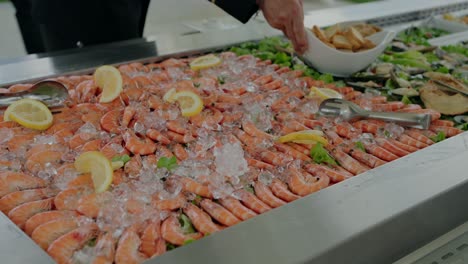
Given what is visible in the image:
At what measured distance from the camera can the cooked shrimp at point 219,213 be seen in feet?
4.94

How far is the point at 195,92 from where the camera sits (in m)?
2.40

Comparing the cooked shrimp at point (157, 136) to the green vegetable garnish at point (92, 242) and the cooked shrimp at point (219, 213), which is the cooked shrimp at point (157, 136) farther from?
the green vegetable garnish at point (92, 242)

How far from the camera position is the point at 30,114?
6.79 feet

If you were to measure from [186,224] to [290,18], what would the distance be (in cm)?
158

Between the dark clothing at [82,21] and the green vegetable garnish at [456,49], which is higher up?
the dark clothing at [82,21]

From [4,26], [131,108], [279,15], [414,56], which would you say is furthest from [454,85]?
[4,26]

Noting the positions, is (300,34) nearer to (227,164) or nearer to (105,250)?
(227,164)

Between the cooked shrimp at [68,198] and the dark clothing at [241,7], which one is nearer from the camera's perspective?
the cooked shrimp at [68,198]

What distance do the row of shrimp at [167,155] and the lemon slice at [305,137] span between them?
0.03 meters

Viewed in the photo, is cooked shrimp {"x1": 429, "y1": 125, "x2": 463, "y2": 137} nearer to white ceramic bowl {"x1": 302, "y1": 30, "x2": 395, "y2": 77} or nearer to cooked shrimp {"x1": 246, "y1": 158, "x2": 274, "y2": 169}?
white ceramic bowl {"x1": 302, "y1": 30, "x2": 395, "y2": 77}

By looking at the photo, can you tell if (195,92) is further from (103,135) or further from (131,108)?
(103,135)

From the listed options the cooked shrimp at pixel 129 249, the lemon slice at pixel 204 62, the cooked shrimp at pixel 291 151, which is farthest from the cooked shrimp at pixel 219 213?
the lemon slice at pixel 204 62

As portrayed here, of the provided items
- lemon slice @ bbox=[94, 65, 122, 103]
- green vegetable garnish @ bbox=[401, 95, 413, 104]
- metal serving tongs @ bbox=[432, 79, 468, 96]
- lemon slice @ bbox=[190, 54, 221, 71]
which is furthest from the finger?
lemon slice @ bbox=[94, 65, 122, 103]

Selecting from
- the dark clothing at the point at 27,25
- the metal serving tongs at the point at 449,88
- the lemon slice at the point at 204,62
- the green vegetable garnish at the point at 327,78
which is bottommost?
the dark clothing at the point at 27,25
